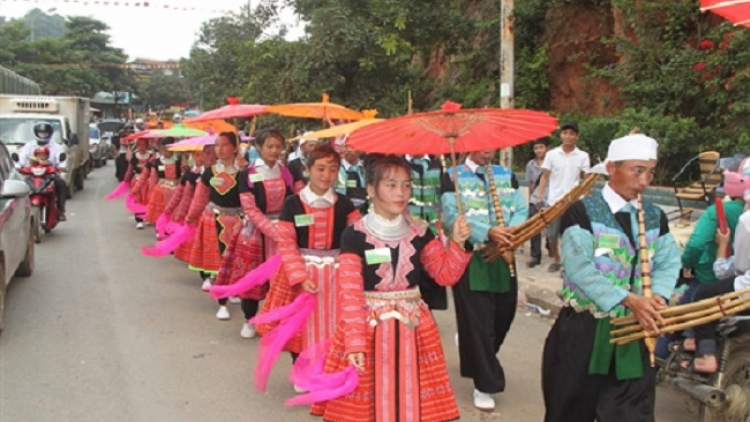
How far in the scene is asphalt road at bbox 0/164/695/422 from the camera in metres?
5.52

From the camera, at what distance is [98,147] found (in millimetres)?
32062

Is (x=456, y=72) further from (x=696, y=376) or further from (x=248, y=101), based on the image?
(x=696, y=376)

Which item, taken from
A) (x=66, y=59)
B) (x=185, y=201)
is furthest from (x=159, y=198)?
(x=66, y=59)

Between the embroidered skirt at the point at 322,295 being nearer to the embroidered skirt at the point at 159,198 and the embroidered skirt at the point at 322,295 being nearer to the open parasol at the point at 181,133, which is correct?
the open parasol at the point at 181,133

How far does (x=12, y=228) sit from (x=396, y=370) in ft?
17.9

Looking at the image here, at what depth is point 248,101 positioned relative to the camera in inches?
703

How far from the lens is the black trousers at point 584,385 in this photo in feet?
12.5

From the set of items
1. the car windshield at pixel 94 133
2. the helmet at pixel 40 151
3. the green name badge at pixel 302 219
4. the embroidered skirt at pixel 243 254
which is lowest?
the embroidered skirt at pixel 243 254

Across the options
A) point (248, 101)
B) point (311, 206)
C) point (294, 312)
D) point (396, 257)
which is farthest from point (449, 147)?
point (248, 101)

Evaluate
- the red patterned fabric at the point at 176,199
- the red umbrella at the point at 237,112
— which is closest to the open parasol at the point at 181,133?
the red patterned fabric at the point at 176,199

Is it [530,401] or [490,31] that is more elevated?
[490,31]

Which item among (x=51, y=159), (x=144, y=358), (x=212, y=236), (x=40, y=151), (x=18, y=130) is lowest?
(x=144, y=358)

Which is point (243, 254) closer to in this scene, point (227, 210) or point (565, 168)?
point (227, 210)

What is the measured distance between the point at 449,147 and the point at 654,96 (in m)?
11.4
